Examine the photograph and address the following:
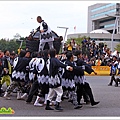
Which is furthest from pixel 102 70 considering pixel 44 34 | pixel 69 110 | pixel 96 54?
pixel 69 110

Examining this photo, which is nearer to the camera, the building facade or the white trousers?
the white trousers

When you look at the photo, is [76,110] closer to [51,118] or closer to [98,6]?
[51,118]

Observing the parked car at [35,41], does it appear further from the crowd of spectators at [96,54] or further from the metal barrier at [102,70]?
the crowd of spectators at [96,54]

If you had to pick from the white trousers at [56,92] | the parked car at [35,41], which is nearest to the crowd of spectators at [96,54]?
the parked car at [35,41]

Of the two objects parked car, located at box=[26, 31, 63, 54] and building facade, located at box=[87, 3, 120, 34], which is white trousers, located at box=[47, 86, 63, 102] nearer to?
parked car, located at box=[26, 31, 63, 54]

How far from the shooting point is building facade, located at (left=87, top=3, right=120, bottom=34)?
93.1 metres

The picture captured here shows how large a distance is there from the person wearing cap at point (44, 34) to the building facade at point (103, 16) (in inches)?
3222

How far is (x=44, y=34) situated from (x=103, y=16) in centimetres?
8900

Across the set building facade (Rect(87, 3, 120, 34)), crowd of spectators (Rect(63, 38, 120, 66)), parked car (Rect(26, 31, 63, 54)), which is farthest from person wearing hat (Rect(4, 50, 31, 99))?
building facade (Rect(87, 3, 120, 34))

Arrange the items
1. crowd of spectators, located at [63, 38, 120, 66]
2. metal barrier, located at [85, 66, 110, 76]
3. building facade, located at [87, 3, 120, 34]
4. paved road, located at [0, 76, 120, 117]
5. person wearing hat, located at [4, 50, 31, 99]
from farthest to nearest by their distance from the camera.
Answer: building facade, located at [87, 3, 120, 34]
crowd of spectators, located at [63, 38, 120, 66]
metal barrier, located at [85, 66, 110, 76]
person wearing hat, located at [4, 50, 31, 99]
paved road, located at [0, 76, 120, 117]

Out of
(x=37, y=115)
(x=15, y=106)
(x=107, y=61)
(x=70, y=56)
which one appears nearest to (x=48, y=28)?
(x=70, y=56)

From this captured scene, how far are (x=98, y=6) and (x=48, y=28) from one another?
9226 centimetres

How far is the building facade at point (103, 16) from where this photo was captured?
9306 cm

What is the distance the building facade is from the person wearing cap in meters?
81.8
